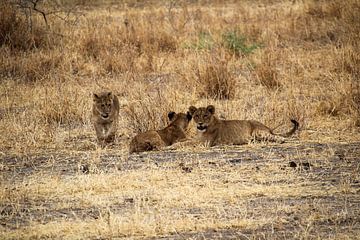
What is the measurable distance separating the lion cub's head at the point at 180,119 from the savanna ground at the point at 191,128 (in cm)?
63

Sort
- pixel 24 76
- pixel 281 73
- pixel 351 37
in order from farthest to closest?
pixel 351 37
pixel 24 76
pixel 281 73

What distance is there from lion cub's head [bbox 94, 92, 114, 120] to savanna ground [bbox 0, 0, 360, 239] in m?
0.46

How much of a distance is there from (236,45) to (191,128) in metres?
6.96

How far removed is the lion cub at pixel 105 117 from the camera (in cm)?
1249

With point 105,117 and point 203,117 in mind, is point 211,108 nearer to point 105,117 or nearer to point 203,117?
point 203,117

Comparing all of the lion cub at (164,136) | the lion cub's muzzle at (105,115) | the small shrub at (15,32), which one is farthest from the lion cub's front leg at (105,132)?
the small shrub at (15,32)

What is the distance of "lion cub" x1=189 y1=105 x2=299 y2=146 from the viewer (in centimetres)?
1204

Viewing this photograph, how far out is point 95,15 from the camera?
89.4 feet

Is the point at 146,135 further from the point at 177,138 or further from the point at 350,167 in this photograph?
the point at 350,167

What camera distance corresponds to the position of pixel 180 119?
40.6 ft

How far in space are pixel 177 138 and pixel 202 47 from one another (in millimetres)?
7835

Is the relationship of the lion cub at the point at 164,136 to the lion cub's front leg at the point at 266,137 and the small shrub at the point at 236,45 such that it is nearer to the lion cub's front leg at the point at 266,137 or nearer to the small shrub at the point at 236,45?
the lion cub's front leg at the point at 266,137

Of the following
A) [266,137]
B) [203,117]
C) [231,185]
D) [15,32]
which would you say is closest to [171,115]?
[203,117]

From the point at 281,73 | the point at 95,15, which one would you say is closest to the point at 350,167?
the point at 281,73
